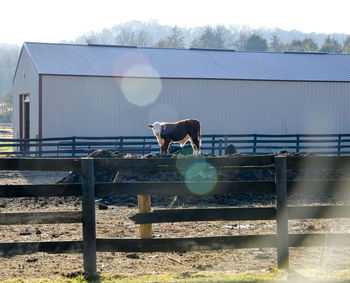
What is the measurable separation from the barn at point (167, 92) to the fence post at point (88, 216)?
2223 cm

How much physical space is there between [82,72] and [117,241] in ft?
76.9

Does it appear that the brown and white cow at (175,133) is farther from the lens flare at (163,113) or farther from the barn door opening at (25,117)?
the barn door opening at (25,117)

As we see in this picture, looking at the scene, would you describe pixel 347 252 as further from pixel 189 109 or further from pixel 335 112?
pixel 335 112

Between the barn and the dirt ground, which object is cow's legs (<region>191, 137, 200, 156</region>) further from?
the dirt ground

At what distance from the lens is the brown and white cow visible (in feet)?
65.6

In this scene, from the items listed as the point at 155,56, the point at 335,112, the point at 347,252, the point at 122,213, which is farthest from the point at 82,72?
the point at 347,252

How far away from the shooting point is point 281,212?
21.0ft

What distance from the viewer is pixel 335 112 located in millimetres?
32938

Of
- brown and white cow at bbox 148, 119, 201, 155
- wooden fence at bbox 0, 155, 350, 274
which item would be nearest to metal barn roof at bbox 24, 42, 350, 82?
brown and white cow at bbox 148, 119, 201, 155

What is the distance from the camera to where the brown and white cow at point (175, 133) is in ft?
65.6

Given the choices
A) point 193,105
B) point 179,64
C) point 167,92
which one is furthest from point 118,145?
point 179,64

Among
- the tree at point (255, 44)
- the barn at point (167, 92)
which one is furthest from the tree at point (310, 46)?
the barn at point (167, 92)

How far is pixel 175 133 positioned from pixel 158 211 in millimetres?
13653

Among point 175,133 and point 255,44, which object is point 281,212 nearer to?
point 175,133
